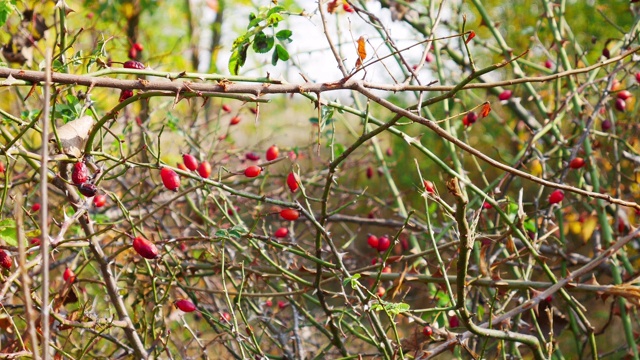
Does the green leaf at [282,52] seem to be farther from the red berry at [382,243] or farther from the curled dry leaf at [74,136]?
the red berry at [382,243]

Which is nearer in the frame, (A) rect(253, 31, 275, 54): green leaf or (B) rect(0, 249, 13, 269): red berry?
(B) rect(0, 249, 13, 269): red berry

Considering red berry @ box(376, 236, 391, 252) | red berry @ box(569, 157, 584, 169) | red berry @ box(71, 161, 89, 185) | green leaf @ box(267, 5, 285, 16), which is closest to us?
red berry @ box(71, 161, 89, 185)

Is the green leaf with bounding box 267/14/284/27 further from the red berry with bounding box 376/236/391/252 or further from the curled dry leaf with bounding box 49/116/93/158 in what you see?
the red berry with bounding box 376/236/391/252

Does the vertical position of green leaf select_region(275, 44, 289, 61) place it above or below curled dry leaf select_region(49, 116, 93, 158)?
above

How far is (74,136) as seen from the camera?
51.1 inches

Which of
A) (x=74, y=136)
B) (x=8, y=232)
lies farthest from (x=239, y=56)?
(x=8, y=232)

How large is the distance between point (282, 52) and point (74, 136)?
0.46 metres

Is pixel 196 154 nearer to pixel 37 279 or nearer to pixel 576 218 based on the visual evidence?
pixel 37 279

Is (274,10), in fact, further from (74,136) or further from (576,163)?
(576,163)

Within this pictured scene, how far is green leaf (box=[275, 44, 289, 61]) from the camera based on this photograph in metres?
1.48

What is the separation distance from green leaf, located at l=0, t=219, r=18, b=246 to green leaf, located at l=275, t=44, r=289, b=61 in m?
0.62

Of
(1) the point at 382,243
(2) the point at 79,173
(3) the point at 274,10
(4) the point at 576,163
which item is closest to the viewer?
(2) the point at 79,173

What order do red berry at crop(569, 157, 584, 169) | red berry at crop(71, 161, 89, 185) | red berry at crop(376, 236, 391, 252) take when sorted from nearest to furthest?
red berry at crop(71, 161, 89, 185) < red berry at crop(376, 236, 391, 252) < red berry at crop(569, 157, 584, 169)

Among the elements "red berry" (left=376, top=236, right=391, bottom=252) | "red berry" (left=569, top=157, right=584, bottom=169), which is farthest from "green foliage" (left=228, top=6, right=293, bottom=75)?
"red berry" (left=569, top=157, right=584, bottom=169)
